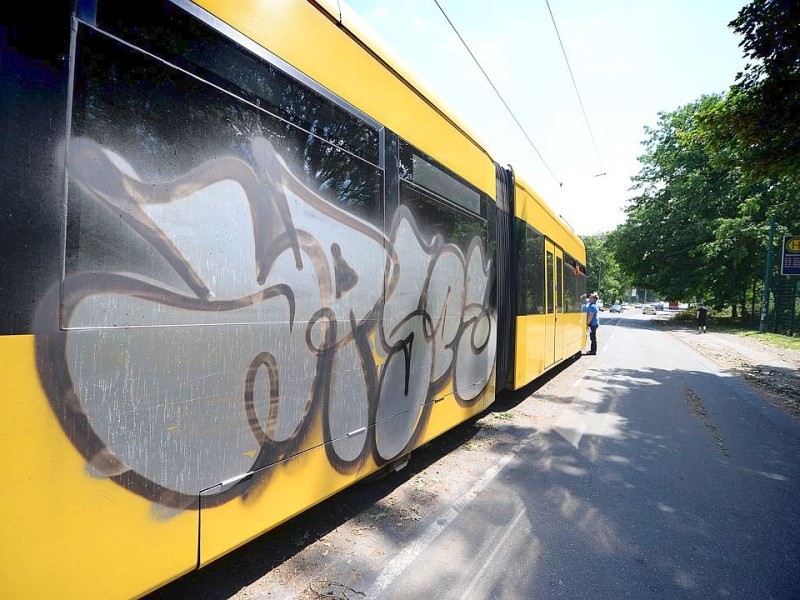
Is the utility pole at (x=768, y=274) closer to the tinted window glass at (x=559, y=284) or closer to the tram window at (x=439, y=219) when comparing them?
the tinted window glass at (x=559, y=284)

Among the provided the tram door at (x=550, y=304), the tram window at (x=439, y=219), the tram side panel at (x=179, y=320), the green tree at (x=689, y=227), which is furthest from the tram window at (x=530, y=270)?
the green tree at (x=689, y=227)

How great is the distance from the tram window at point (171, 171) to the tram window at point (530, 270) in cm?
462

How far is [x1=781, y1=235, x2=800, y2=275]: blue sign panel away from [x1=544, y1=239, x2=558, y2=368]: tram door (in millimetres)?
13735

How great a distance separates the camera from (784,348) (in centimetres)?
1678

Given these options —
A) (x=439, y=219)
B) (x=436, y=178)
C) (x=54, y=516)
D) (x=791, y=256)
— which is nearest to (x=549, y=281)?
(x=439, y=219)

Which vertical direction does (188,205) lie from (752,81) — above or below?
below

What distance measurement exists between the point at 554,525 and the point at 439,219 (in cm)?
261

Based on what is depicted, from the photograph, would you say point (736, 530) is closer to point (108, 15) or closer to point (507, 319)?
point (507, 319)

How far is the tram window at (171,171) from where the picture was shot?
157 cm

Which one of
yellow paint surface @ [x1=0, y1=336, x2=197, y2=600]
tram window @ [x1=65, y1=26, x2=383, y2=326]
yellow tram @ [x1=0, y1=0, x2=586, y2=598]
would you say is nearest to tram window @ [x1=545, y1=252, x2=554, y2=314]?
yellow tram @ [x1=0, y1=0, x2=586, y2=598]

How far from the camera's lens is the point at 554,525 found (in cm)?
333

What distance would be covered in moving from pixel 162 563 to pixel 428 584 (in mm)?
1505

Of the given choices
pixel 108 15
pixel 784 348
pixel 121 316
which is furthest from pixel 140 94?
pixel 784 348

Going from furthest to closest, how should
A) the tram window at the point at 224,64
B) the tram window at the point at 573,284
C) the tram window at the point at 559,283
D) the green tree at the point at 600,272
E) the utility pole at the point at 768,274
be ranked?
the green tree at the point at 600,272 < the utility pole at the point at 768,274 < the tram window at the point at 573,284 < the tram window at the point at 559,283 < the tram window at the point at 224,64
